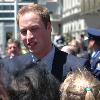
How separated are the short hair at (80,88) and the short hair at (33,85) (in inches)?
2.3

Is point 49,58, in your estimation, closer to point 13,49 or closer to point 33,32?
point 33,32

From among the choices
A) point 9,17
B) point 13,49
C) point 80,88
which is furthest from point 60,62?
point 9,17

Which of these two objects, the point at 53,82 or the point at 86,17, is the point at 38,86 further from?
the point at 86,17

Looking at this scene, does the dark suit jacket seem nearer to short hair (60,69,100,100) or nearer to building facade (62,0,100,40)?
short hair (60,69,100,100)

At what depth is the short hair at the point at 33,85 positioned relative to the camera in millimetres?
2333

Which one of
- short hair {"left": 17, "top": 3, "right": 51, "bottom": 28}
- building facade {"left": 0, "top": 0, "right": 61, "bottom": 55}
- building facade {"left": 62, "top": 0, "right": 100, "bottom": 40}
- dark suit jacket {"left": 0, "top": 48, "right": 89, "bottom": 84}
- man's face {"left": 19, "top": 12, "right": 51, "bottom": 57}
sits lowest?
building facade {"left": 62, "top": 0, "right": 100, "bottom": 40}

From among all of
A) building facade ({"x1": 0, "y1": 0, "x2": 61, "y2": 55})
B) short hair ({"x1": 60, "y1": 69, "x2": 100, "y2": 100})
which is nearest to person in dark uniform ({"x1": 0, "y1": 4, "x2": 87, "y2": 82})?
short hair ({"x1": 60, "y1": 69, "x2": 100, "y2": 100})

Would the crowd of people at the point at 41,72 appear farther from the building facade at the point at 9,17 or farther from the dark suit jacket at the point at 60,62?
the building facade at the point at 9,17

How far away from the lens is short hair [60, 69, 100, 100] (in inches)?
97.8

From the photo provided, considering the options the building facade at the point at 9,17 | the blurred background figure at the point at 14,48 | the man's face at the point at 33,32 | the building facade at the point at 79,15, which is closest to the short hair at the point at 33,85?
the man's face at the point at 33,32

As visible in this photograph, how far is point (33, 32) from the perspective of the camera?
10.2 ft

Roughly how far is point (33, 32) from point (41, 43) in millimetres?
81

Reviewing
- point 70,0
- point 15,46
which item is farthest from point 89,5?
point 15,46

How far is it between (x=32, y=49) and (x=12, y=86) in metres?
0.88
